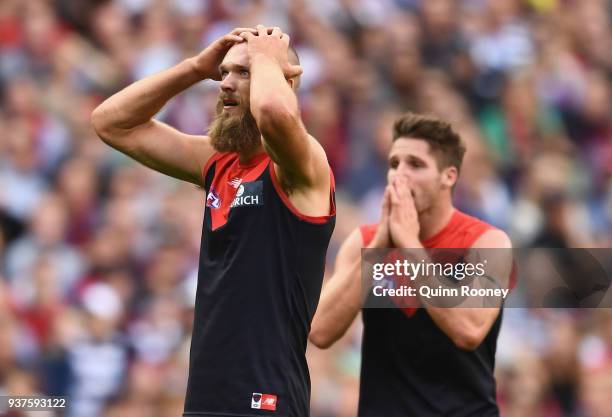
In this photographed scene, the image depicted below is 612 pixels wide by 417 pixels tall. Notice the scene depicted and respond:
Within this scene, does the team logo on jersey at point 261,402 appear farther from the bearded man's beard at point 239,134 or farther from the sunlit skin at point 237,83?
the sunlit skin at point 237,83

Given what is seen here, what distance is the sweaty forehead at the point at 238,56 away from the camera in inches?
216

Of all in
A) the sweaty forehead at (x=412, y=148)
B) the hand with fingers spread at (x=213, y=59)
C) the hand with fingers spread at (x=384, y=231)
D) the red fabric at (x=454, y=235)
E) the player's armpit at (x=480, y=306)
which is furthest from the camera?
the sweaty forehead at (x=412, y=148)

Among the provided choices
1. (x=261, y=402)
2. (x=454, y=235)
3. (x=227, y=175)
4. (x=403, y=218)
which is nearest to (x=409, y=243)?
(x=403, y=218)

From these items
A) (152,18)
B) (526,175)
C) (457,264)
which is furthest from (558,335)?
(152,18)

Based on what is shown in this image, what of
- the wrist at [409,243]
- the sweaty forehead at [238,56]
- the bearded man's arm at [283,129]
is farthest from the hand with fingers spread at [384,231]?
the sweaty forehead at [238,56]

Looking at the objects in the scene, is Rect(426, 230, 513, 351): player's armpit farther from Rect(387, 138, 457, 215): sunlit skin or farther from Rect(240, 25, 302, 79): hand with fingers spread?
Rect(240, 25, 302, 79): hand with fingers spread

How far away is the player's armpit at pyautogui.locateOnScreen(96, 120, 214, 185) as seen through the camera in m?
5.88

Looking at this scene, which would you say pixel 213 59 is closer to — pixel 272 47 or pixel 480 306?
pixel 272 47

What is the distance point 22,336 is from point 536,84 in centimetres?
679

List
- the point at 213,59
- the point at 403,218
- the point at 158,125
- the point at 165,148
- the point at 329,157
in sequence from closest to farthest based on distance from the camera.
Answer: the point at 213,59, the point at 165,148, the point at 158,125, the point at 403,218, the point at 329,157

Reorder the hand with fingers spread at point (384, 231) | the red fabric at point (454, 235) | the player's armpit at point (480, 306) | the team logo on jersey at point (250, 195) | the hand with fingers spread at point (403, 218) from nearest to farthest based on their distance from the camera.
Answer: the team logo on jersey at point (250, 195) → the player's armpit at point (480, 306) → the hand with fingers spread at point (403, 218) → the hand with fingers spread at point (384, 231) → the red fabric at point (454, 235)

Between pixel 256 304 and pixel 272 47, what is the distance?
3.56ft

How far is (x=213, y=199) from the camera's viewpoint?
218 inches

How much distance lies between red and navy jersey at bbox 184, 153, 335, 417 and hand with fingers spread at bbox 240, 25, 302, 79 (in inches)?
16.9
